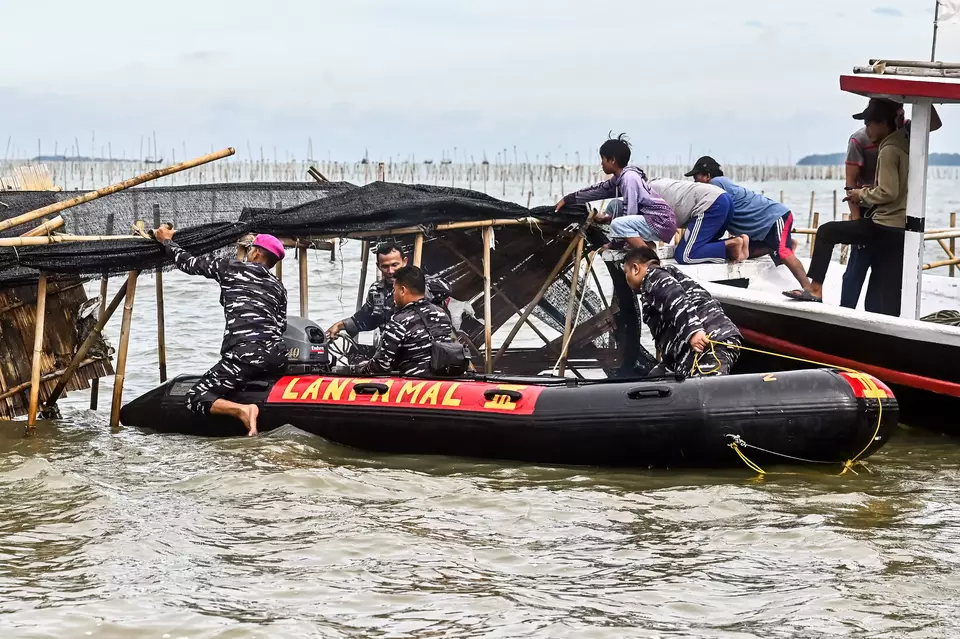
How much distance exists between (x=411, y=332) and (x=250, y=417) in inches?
55.5

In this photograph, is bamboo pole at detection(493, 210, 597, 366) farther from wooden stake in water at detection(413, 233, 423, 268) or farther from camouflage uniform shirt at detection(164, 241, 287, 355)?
camouflage uniform shirt at detection(164, 241, 287, 355)

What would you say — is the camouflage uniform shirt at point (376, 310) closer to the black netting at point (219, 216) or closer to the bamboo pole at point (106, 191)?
the black netting at point (219, 216)

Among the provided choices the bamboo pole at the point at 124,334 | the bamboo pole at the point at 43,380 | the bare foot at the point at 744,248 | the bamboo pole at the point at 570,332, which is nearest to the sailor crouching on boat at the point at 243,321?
the bamboo pole at the point at 124,334

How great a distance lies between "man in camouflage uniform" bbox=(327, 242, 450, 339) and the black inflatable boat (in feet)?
4.73

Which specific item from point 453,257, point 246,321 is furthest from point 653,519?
point 453,257

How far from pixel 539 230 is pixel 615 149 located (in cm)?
118

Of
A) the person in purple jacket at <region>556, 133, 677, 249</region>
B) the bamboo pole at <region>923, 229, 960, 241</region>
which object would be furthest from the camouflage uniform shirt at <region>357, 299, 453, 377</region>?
the bamboo pole at <region>923, 229, 960, 241</region>

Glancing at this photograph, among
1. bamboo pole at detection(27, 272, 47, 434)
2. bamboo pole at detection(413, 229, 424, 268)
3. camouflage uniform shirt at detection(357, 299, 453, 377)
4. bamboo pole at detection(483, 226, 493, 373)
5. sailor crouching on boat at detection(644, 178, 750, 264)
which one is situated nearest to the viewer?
camouflage uniform shirt at detection(357, 299, 453, 377)

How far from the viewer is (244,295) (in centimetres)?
880

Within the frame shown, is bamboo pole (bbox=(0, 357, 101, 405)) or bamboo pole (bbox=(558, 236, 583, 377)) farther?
bamboo pole (bbox=(558, 236, 583, 377))

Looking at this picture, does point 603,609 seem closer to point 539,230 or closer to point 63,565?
point 63,565

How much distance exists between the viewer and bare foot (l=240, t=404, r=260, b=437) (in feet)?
28.7

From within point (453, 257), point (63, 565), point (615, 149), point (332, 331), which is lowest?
point (63, 565)

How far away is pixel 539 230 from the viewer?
409 inches
